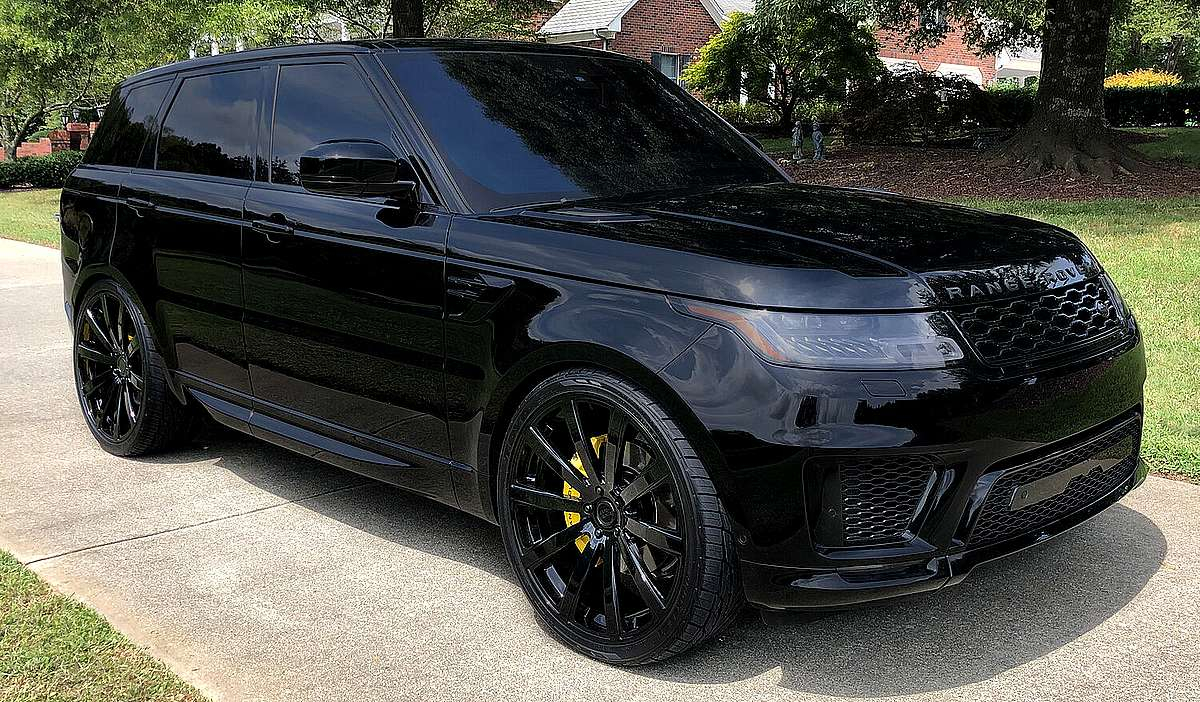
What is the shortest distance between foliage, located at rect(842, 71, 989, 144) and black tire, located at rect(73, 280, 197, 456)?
1720 centimetres

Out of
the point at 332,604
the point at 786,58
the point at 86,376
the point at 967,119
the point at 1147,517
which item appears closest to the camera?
the point at 332,604

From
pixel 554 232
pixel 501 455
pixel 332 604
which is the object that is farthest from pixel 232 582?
pixel 554 232

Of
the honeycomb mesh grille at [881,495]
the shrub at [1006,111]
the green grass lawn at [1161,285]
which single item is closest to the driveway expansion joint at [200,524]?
the honeycomb mesh grille at [881,495]

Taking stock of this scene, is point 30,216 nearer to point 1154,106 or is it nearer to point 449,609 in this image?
point 449,609

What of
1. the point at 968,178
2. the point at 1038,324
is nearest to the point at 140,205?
the point at 1038,324

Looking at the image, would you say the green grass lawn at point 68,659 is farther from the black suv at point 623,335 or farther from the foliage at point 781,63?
the foliage at point 781,63

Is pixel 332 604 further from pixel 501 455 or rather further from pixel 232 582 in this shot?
pixel 501 455

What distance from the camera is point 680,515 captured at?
3.11m

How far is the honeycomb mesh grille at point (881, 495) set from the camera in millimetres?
2939

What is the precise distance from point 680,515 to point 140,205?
327cm

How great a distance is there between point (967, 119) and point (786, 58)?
16.2 feet

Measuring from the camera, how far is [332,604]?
12.7 feet

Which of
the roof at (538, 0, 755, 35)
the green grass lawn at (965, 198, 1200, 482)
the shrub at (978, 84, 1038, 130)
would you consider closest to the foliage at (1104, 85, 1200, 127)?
the shrub at (978, 84, 1038, 130)

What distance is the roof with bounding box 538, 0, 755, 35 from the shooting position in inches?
1247
